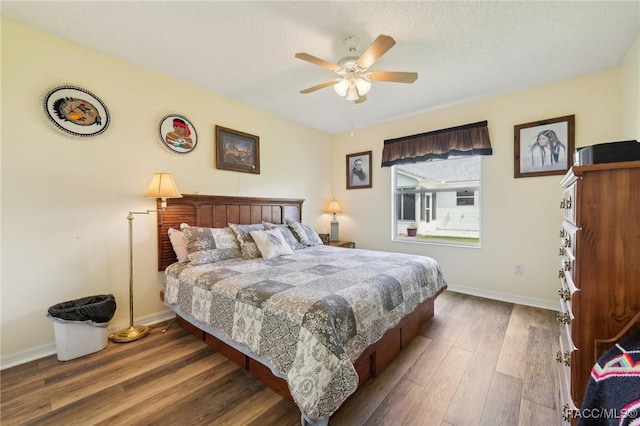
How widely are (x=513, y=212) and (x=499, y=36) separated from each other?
2.05 m

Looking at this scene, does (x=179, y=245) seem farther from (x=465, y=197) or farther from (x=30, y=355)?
(x=465, y=197)

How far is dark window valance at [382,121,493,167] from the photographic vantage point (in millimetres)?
3352

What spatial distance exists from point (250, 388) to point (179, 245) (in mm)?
1634

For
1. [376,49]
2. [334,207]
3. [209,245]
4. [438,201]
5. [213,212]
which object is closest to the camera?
[376,49]

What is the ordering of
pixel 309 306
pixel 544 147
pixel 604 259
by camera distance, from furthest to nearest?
pixel 544 147, pixel 309 306, pixel 604 259

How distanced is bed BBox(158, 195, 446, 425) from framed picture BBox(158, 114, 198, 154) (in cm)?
58

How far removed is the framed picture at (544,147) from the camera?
112 inches

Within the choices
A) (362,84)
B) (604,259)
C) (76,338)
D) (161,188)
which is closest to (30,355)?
(76,338)

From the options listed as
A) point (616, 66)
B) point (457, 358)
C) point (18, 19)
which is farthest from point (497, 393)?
point (18, 19)

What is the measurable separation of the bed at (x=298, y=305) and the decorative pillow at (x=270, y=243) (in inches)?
0.5

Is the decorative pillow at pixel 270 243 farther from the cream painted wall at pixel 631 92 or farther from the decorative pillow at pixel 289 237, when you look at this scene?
the cream painted wall at pixel 631 92

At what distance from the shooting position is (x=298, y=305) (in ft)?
4.88

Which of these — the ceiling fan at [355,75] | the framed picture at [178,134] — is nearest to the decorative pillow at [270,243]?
the framed picture at [178,134]

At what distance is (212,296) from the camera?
1.99m
